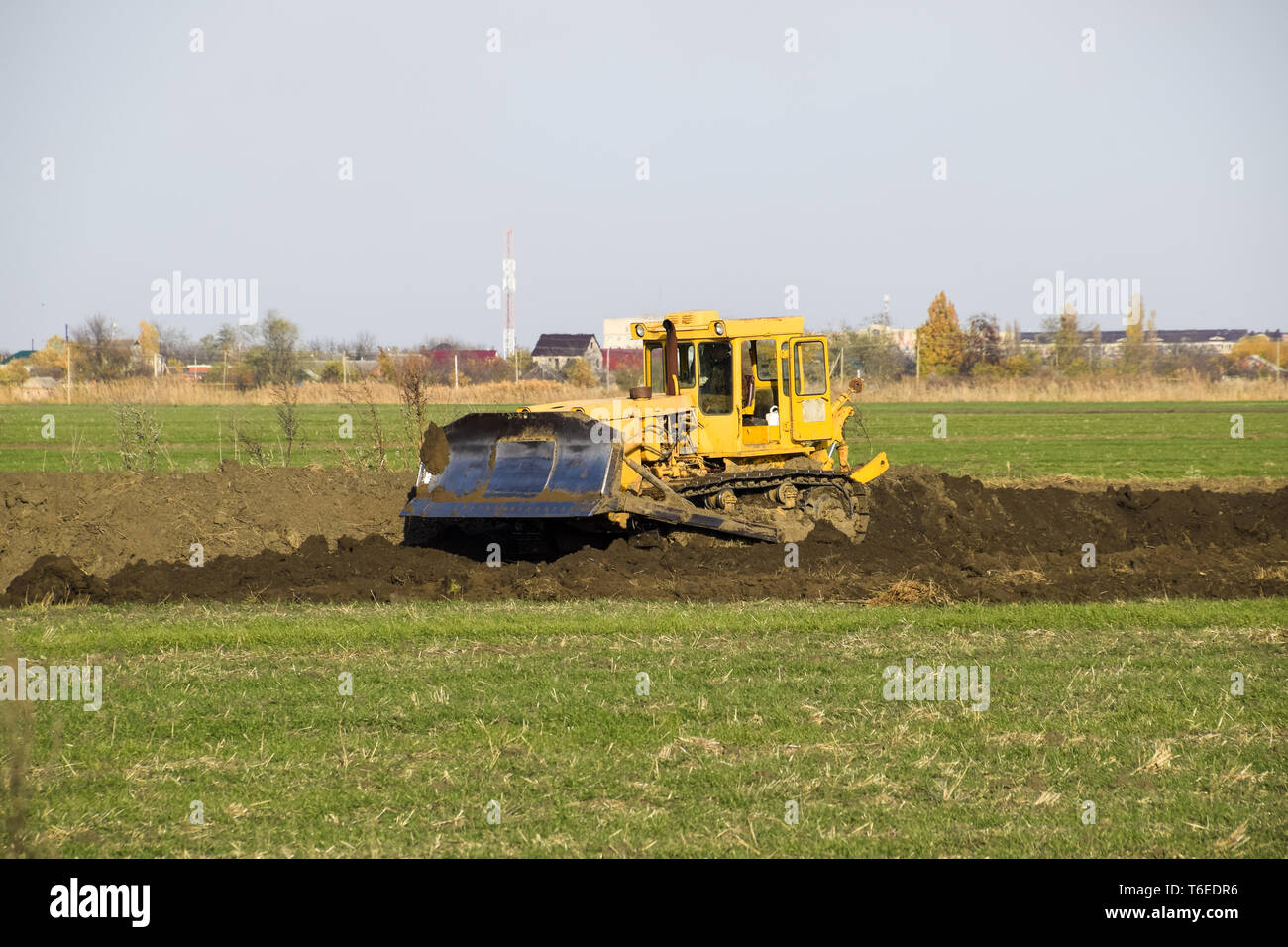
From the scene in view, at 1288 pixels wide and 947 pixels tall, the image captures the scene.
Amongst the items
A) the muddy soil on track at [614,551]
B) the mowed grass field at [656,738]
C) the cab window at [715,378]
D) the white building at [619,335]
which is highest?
the white building at [619,335]

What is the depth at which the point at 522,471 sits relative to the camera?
53.6 ft

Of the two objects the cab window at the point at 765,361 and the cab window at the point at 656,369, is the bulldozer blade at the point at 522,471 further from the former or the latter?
the cab window at the point at 765,361

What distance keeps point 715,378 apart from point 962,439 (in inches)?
1029

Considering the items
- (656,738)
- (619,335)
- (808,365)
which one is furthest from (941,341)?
(656,738)

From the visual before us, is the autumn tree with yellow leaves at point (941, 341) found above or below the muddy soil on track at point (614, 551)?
above

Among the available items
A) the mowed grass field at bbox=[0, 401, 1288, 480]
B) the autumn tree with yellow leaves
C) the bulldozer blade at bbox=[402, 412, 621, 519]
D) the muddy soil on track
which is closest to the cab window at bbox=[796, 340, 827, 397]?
the muddy soil on track

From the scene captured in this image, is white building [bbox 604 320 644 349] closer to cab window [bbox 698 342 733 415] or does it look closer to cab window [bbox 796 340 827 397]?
cab window [bbox 698 342 733 415]

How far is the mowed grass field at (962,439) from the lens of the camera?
30594 mm

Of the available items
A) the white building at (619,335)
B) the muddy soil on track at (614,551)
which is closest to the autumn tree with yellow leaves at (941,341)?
the white building at (619,335)

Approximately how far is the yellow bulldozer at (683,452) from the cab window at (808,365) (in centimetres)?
2

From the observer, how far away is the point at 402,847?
23.2ft

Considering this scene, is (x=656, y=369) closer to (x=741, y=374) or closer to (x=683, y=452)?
(x=741, y=374)
